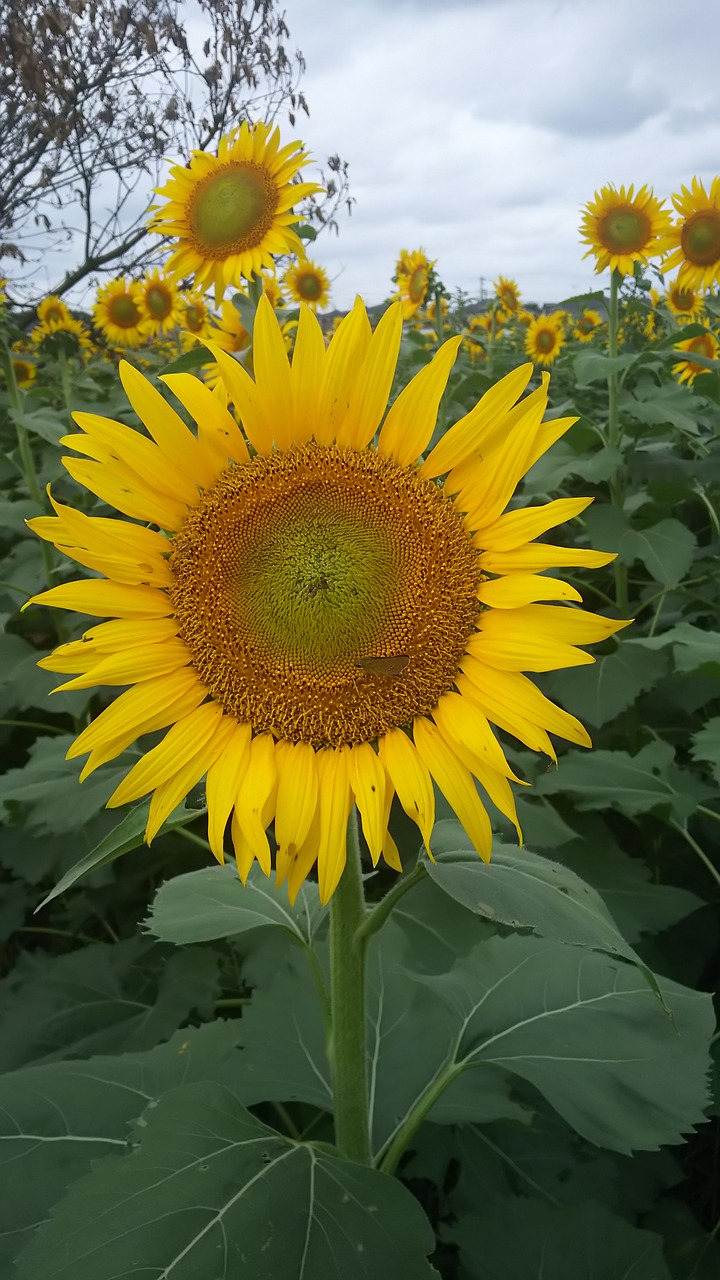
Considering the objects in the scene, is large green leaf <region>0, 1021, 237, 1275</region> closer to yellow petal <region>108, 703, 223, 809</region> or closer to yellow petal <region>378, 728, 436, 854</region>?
yellow petal <region>108, 703, 223, 809</region>

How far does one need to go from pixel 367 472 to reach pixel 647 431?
2.57m

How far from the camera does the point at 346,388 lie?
129 centimetres

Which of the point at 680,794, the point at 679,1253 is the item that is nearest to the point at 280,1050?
the point at 679,1253

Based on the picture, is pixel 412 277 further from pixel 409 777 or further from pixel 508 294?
pixel 409 777

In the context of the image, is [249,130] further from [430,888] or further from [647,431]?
[430,888]

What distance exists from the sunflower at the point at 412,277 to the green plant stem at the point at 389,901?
600 centimetres

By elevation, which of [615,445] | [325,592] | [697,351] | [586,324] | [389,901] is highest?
[586,324]

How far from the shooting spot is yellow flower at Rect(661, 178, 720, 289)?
4.54 meters

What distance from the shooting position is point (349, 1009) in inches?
51.9

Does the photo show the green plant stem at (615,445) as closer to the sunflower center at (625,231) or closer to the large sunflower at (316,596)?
the sunflower center at (625,231)

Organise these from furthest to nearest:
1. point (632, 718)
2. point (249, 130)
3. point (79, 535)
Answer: point (249, 130) < point (632, 718) < point (79, 535)

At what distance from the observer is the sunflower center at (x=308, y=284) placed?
21.1 ft

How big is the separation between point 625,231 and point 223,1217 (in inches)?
183

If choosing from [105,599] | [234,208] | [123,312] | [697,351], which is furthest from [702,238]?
[105,599]
